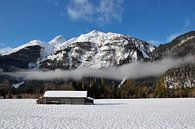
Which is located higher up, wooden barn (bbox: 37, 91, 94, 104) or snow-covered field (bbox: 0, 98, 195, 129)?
wooden barn (bbox: 37, 91, 94, 104)

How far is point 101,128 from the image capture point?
24.6 m

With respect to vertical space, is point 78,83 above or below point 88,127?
above

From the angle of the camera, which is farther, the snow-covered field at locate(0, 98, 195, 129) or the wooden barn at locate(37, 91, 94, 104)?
the wooden barn at locate(37, 91, 94, 104)

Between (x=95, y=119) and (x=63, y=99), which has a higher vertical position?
(x=63, y=99)

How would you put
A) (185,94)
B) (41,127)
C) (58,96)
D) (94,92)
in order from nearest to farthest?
(41,127)
(58,96)
(94,92)
(185,94)

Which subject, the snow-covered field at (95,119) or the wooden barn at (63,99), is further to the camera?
the wooden barn at (63,99)

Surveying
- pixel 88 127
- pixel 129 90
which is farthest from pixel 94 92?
pixel 88 127

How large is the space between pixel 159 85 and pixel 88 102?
70.7 m

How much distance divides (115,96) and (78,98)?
61.1 meters

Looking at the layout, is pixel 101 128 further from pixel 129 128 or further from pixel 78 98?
pixel 78 98

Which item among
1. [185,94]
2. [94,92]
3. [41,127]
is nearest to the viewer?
[41,127]

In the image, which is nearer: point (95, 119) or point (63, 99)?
point (95, 119)

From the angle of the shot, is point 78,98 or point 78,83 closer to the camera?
point 78,98

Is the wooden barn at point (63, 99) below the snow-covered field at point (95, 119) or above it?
above
